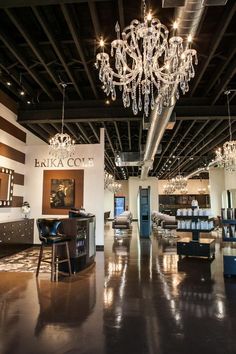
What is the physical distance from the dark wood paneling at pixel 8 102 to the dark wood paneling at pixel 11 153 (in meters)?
1.13

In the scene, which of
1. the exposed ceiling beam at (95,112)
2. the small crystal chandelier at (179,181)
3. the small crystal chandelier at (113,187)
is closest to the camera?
the exposed ceiling beam at (95,112)

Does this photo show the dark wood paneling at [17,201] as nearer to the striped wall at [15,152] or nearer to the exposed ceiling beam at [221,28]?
the striped wall at [15,152]

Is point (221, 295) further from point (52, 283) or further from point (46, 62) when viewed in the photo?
point (46, 62)

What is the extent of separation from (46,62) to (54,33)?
0.95m

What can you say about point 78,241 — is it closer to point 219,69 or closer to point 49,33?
point 49,33

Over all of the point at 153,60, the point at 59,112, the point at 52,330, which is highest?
the point at 59,112

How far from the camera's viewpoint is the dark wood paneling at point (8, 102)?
707 centimetres

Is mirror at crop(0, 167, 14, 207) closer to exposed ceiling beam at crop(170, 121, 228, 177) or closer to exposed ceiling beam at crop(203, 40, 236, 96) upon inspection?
exposed ceiling beam at crop(203, 40, 236, 96)

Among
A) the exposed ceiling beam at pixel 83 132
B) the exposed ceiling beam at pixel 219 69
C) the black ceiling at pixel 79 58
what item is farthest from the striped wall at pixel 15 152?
the exposed ceiling beam at pixel 219 69

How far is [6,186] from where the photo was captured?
7.27 metres

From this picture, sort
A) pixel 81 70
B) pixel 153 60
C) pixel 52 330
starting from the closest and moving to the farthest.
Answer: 1. pixel 52 330
2. pixel 153 60
3. pixel 81 70

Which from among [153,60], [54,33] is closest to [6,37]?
[54,33]

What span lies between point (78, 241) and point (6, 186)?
9.93ft

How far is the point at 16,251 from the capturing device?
7402 mm
